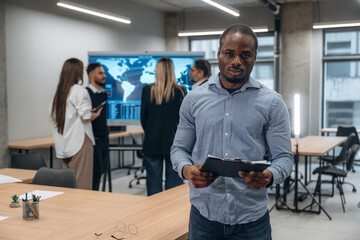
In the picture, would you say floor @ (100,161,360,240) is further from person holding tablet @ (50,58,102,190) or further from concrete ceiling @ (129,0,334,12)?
concrete ceiling @ (129,0,334,12)

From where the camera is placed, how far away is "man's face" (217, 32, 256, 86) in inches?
61.8

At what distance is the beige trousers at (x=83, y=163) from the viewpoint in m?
4.36

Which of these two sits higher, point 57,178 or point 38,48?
point 38,48

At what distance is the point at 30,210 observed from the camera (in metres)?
2.25

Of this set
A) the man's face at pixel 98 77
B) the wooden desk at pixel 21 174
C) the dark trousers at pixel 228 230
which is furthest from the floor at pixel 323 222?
the dark trousers at pixel 228 230

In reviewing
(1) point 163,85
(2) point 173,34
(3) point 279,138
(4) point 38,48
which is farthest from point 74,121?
(2) point 173,34

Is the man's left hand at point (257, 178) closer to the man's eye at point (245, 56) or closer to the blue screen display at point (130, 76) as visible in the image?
the man's eye at point (245, 56)

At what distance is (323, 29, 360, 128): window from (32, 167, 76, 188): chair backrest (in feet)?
25.3

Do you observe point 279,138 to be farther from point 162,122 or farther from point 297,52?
point 297,52

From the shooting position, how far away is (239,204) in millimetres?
1572

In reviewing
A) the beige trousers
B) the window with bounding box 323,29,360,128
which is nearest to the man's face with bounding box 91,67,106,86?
the beige trousers

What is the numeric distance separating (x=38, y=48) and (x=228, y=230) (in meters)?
5.97

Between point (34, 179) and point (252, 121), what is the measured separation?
2.26 m

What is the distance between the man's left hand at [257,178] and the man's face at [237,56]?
36cm
